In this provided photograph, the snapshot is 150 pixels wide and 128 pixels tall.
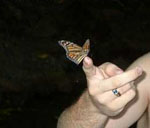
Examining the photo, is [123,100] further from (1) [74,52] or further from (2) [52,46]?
(2) [52,46]

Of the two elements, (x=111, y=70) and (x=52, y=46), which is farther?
(x=52, y=46)

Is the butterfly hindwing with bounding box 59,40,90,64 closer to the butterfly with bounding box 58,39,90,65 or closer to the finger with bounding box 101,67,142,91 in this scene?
the butterfly with bounding box 58,39,90,65

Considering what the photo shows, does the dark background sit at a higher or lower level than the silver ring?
lower

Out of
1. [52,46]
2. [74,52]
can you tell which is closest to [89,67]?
[74,52]

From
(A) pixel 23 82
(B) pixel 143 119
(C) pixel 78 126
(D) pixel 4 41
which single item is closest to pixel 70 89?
(A) pixel 23 82

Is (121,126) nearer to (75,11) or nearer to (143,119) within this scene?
(143,119)

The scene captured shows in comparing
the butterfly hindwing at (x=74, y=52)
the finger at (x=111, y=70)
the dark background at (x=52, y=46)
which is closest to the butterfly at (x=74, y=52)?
the butterfly hindwing at (x=74, y=52)

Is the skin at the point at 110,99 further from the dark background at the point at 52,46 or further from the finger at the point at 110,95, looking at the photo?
the dark background at the point at 52,46

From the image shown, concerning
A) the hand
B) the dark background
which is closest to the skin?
the hand
